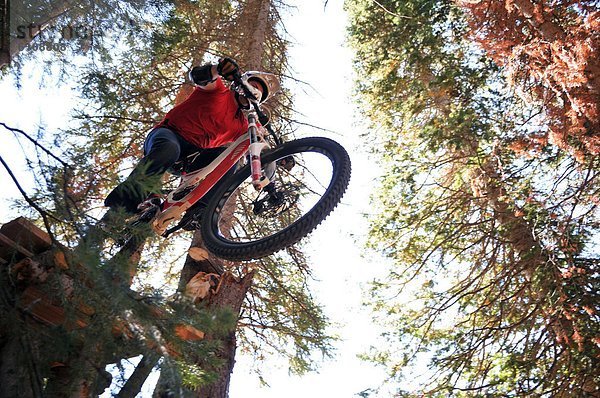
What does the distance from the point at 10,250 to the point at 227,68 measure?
1.98 metres

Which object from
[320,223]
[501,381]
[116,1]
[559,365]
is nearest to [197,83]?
[320,223]

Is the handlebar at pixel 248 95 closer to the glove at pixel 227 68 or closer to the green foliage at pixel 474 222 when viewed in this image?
the glove at pixel 227 68

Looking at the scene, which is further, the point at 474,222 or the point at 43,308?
the point at 474,222

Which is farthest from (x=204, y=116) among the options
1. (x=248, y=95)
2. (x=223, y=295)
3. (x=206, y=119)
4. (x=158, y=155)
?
(x=223, y=295)

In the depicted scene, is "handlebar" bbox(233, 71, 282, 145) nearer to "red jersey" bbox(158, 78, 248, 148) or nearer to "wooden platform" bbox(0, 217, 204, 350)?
"red jersey" bbox(158, 78, 248, 148)

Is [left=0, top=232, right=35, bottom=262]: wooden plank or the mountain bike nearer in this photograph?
[left=0, top=232, right=35, bottom=262]: wooden plank

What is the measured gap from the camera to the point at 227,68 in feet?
14.0

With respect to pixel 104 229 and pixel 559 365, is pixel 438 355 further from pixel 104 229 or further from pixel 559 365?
pixel 104 229

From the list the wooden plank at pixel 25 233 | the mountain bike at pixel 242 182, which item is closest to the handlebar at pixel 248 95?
the mountain bike at pixel 242 182

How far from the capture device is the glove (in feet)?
13.9

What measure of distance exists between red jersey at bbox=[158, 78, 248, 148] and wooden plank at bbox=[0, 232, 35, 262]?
185 centimetres

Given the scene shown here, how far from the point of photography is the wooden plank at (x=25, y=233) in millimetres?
2904

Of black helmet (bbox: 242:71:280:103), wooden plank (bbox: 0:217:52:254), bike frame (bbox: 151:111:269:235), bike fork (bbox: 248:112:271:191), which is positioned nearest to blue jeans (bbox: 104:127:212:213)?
bike frame (bbox: 151:111:269:235)

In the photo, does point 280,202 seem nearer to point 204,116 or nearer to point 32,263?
point 204,116
